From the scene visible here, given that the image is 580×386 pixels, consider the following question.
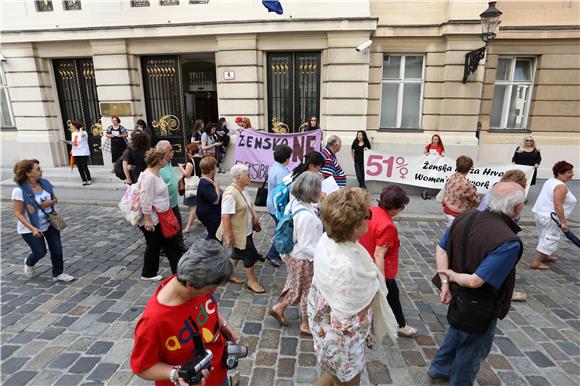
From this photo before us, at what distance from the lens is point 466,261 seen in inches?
93.0

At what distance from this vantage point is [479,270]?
220 cm

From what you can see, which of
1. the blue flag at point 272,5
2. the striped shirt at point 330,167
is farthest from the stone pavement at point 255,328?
the blue flag at point 272,5

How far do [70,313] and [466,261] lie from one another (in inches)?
169

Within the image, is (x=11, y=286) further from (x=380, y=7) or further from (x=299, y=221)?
(x=380, y=7)

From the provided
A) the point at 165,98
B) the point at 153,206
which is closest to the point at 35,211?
the point at 153,206

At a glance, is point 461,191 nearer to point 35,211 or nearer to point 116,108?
point 35,211

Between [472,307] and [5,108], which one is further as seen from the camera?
[5,108]

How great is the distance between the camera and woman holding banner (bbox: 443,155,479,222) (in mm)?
4254

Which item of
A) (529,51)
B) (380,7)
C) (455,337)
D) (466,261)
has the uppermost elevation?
(380,7)

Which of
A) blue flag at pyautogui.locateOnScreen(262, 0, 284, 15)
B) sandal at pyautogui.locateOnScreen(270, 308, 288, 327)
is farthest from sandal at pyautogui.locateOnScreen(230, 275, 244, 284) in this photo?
blue flag at pyautogui.locateOnScreen(262, 0, 284, 15)

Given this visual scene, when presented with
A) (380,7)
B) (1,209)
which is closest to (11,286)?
(1,209)

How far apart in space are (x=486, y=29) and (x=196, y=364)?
9600 mm

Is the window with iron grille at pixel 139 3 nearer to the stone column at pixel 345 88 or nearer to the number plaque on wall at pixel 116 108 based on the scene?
the number plaque on wall at pixel 116 108

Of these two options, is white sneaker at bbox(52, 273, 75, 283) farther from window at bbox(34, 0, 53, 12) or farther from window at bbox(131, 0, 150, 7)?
window at bbox(34, 0, 53, 12)
